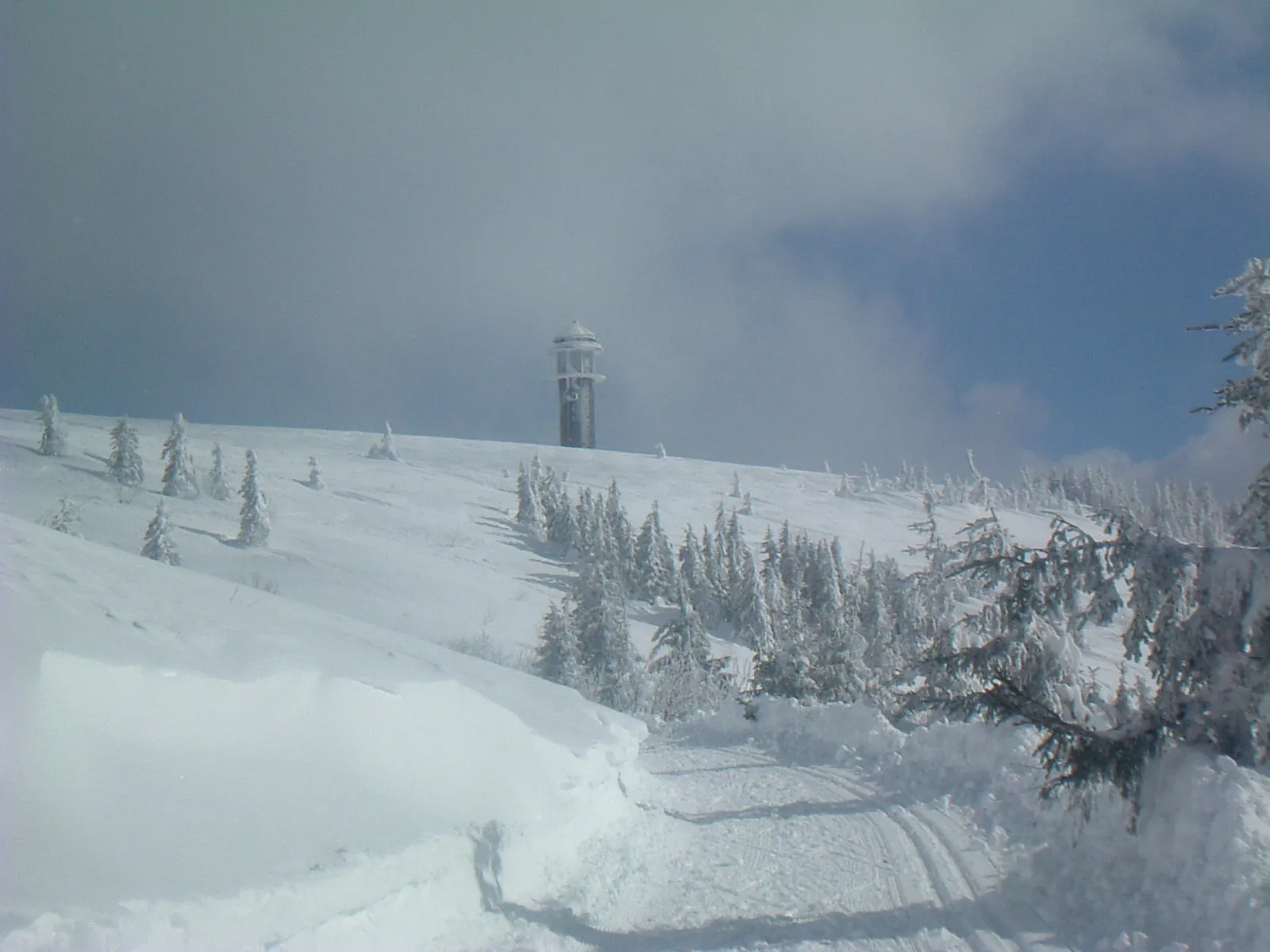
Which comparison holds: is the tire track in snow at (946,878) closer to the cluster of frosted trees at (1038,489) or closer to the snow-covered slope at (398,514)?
the snow-covered slope at (398,514)

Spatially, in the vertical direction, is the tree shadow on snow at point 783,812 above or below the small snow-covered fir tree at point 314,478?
below

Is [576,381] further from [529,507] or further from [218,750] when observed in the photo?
[218,750]

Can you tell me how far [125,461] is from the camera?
58.1 meters

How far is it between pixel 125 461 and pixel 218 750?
204 ft

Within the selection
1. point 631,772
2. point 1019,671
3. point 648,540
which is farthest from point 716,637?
point 631,772

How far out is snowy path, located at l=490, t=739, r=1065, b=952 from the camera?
613cm

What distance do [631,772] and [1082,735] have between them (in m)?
6.10

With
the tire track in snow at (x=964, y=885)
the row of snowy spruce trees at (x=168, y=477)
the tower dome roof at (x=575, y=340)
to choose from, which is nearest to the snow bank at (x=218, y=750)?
the tire track in snow at (x=964, y=885)

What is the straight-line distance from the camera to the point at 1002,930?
20.0 feet

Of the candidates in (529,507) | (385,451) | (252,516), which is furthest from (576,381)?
(252,516)

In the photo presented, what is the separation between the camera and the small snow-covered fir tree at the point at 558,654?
32.0 m

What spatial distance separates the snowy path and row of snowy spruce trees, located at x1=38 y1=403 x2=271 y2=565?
38.4m

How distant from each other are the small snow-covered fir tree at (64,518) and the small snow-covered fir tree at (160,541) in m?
3.17

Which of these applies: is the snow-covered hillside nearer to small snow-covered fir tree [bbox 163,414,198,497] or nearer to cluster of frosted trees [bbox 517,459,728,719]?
cluster of frosted trees [bbox 517,459,728,719]
